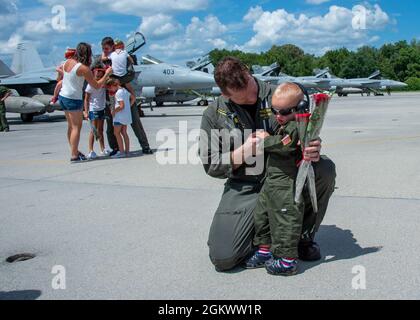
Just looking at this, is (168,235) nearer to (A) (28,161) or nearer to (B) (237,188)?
(B) (237,188)

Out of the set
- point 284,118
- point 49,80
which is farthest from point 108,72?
point 49,80

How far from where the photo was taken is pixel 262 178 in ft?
11.4

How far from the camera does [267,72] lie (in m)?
53.1

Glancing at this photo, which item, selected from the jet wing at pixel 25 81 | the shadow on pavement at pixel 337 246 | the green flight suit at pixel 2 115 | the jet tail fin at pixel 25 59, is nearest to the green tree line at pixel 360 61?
the jet tail fin at pixel 25 59

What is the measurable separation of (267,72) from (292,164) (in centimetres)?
5132

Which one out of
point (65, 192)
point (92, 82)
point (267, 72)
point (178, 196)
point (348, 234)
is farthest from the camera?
point (267, 72)

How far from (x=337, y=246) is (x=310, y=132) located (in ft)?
3.95

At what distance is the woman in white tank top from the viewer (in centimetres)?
787

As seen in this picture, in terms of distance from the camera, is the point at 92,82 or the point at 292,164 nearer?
the point at 292,164

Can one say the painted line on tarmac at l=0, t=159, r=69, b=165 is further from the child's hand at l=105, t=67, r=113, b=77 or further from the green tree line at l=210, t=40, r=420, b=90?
the green tree line at l=210, t=40, r=420, b=90

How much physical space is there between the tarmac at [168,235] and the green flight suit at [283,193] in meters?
0.25

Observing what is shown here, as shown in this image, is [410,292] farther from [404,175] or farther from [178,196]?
[404,175]

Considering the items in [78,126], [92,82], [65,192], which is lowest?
[65,192]
